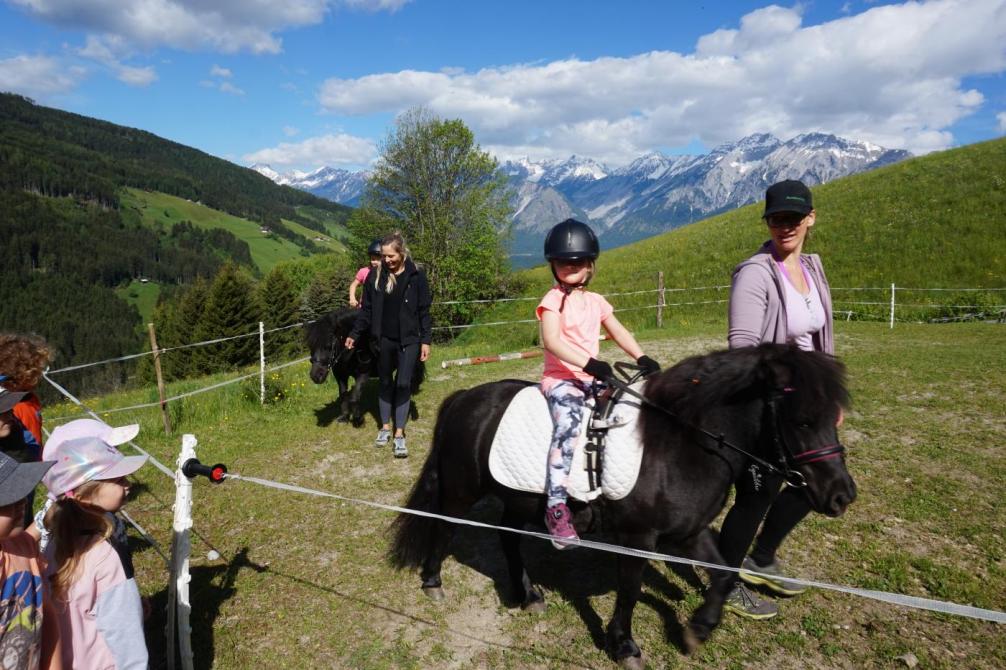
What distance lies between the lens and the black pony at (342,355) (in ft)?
23.6

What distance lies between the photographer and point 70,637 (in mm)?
2016

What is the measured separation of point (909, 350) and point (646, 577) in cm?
1033

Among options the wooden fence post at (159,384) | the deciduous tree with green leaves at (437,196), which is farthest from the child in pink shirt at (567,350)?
the deciduous tree with green leaves at (437,196)

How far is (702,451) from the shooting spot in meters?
2.85

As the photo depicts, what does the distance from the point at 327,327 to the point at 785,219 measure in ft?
19.8

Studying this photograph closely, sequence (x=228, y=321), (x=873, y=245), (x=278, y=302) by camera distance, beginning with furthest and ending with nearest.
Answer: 1. (x=278, y=302)
2. (x=228, y=321)
3. (x=873, y=245)

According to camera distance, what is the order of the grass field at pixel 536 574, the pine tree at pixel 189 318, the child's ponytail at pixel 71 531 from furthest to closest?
1. the pine tree at pixel 189 318
2. the grass field at pixel 536 574
3. the child's ponytail at pixel 71 531

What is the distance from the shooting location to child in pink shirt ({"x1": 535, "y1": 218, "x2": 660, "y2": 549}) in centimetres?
298

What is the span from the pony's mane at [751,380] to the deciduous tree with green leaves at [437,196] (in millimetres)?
21605

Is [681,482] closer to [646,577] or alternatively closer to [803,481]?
[803,481]

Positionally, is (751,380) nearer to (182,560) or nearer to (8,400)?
(182,560)

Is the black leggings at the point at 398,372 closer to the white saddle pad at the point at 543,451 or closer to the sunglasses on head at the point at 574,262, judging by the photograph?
the white saddle pad at the point at 543,451

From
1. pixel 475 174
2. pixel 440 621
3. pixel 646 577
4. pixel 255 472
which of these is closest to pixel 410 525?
pixel 440 621

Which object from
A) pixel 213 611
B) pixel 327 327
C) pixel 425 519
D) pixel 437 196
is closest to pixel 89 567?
pixel 213 611
